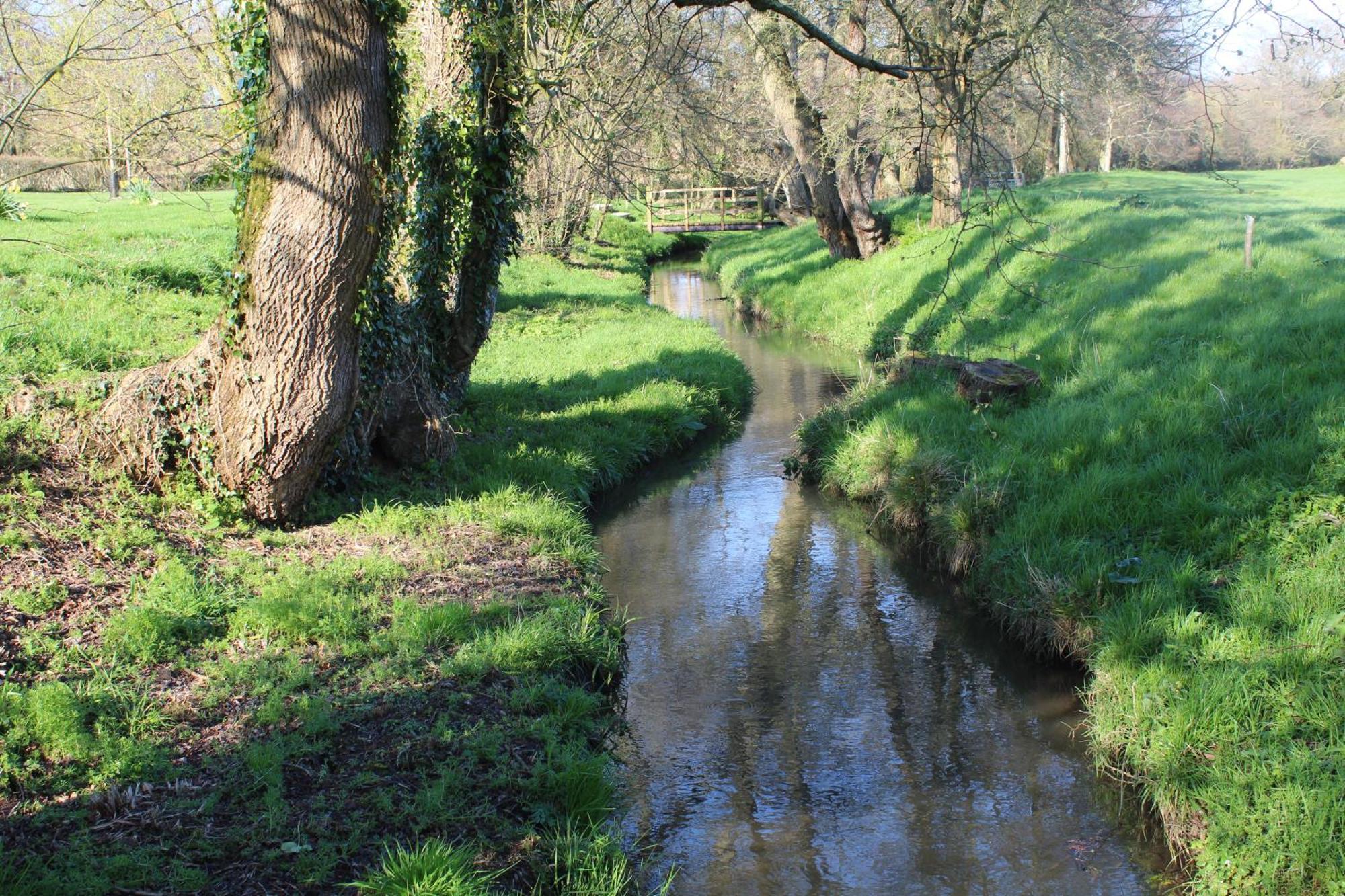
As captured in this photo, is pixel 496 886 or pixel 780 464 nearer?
pixel 496 886

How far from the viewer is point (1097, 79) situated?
12164 millimetres

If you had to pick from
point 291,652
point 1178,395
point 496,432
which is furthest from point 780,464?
point 291,652

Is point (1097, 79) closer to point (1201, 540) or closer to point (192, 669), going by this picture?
point (1201, 540)

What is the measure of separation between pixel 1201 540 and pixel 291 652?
5824 millimetres

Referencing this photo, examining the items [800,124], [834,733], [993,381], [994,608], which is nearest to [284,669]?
[834,733]

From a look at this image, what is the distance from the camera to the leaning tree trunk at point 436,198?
8234 mm

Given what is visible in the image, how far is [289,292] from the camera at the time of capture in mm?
6566

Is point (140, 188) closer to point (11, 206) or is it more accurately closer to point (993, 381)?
point (11, 206)

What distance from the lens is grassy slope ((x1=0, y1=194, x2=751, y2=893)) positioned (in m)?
3.93

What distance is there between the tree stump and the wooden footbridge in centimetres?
2356

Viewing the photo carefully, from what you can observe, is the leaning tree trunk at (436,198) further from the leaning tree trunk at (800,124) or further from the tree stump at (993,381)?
the leaning tree trunk at (800,124)

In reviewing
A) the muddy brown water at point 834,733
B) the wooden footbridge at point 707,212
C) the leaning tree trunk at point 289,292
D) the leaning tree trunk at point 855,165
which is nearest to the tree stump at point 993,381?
the muddy brown water at point 834,733

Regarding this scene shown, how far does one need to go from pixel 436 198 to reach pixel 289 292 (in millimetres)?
2366

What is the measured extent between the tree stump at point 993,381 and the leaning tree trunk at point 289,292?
6127 millimetres
